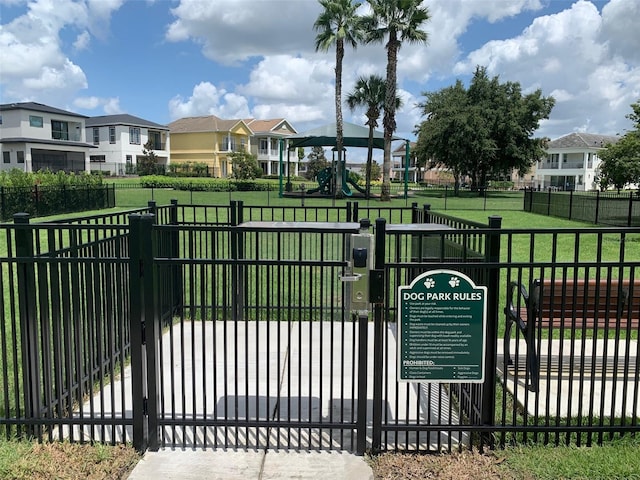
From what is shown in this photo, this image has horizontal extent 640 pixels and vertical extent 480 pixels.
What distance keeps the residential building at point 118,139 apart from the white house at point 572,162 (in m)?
53.9

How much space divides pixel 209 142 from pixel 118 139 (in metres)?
11.5

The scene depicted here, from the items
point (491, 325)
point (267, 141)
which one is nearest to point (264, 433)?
point (491, 325)

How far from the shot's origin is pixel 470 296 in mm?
3480

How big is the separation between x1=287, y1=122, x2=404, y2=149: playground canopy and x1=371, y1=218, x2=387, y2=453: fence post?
3560 centimetres

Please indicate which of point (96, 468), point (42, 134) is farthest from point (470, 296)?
point (42, 134)

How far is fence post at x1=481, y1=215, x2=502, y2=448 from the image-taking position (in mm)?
3602

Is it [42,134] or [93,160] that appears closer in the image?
[42,134]

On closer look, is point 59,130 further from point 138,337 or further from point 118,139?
point 138,337

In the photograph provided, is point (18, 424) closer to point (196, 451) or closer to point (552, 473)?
point (196, 451)

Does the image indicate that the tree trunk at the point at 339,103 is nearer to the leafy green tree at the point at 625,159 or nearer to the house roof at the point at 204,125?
the leafy green tree at the point at 625,159

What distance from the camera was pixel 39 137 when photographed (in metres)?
53.2

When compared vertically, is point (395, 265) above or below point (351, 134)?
below

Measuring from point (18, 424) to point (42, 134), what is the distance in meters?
56.5

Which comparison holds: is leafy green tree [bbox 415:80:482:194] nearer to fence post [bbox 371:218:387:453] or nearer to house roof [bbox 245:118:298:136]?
house roof [bbox 245:118:298:136]
